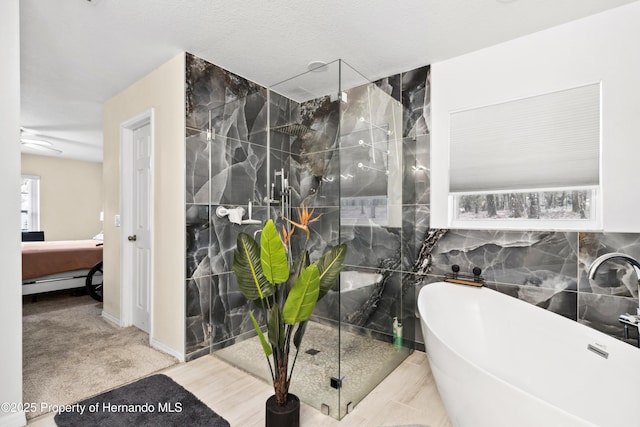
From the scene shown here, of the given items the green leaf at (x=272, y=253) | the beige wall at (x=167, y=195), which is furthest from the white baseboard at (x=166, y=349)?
the green leaf at (x=272, y=253)

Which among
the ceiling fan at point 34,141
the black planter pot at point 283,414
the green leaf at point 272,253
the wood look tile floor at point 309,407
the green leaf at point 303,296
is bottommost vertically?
the wood look tile floor at point 309,407

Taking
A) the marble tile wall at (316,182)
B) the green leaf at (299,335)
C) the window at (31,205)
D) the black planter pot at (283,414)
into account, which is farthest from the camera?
the window at (31,205)

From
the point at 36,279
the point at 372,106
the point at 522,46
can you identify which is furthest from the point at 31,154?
the point at 522,46

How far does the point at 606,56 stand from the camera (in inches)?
81.7

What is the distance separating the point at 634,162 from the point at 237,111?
9.64 feet

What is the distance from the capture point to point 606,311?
82.0 inches

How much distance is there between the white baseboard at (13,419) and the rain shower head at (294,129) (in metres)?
2.43

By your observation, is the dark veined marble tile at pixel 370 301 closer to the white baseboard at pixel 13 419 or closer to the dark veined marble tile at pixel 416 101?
the dark veined marble tile at pixel 416 101

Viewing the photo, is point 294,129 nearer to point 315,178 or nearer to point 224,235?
point 315,178

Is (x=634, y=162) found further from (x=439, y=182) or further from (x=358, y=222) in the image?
(x=358, y=222)

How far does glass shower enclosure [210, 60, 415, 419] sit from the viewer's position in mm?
2152

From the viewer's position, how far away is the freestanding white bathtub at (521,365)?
1.18 meters

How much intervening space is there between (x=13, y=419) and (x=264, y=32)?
Result: 2885 mm

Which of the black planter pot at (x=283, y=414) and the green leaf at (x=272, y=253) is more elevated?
the green leaf at (x=272, y=253)
